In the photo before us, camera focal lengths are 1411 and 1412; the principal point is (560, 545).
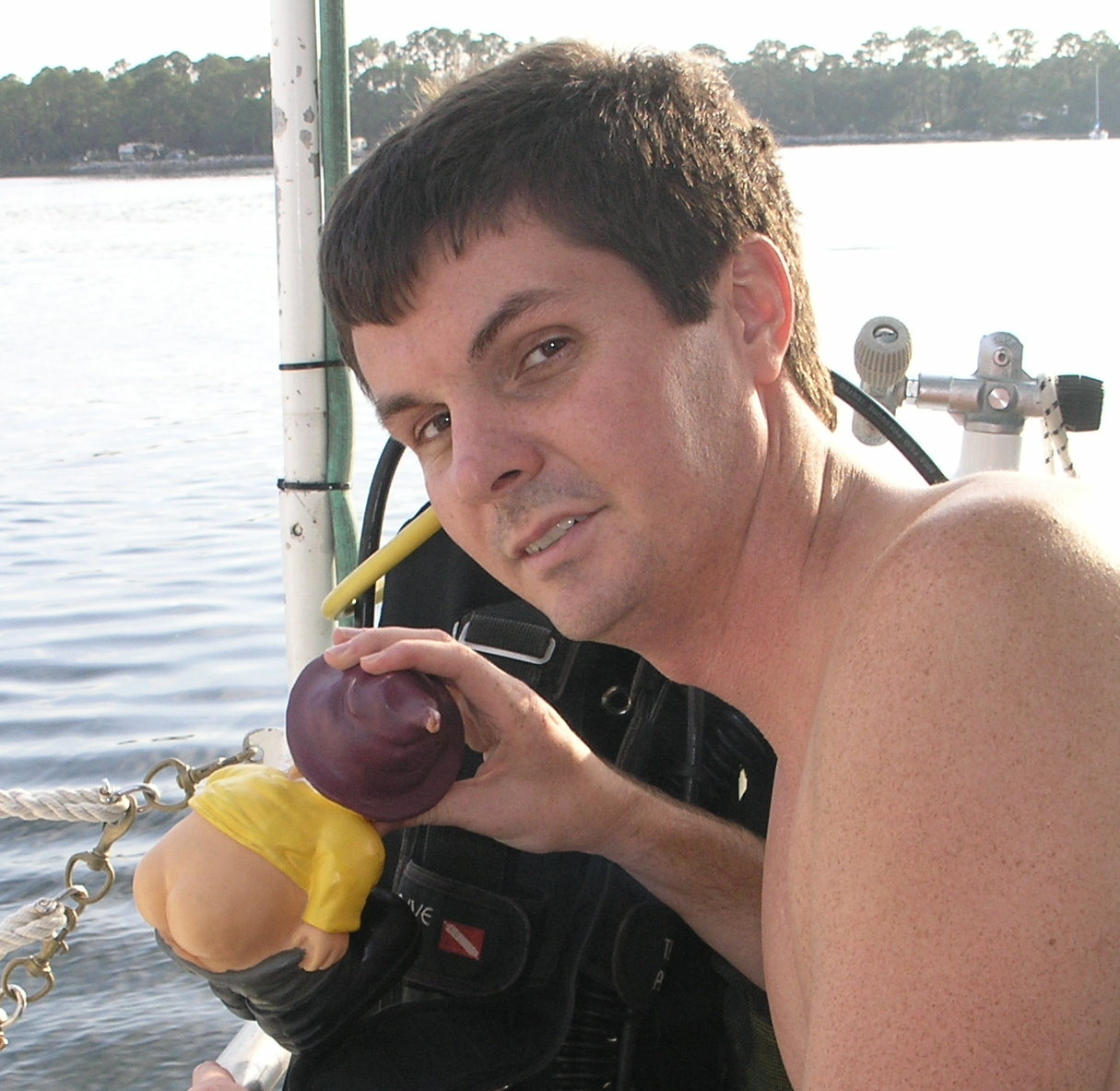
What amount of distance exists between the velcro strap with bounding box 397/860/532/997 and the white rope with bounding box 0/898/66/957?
26.1 inches

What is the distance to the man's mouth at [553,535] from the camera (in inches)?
67.0

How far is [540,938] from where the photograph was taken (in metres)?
2.12

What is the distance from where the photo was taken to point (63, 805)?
2.38 m

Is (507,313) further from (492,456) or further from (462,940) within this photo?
(462,940)

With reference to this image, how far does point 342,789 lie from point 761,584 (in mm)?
586

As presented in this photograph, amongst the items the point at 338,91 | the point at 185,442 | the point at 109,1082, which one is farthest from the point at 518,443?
the point at 185,442

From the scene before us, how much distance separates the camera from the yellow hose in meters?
2.38

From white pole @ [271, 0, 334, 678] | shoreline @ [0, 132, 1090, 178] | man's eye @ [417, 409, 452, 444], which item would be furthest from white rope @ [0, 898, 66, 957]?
shoreline @ [0, 132, 1090, 178]

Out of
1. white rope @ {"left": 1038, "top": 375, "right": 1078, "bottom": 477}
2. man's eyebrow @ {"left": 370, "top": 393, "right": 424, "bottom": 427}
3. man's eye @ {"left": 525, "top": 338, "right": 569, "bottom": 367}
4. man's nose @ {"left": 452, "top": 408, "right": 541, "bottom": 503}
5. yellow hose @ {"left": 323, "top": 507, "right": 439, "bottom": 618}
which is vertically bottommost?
yellow hose @ {"left": 323, "top": 507, "right": 439, "bottom": 618}

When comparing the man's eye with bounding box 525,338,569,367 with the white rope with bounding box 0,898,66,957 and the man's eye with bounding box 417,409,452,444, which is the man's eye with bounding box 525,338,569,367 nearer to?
the man's eye with bounding box 417,409,452,444

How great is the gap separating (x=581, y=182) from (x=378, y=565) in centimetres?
90

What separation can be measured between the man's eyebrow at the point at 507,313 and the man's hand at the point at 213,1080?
1.03 m

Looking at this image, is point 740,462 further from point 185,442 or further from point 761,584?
point 185,442

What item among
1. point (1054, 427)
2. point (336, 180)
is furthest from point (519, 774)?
point (1054, 427)
